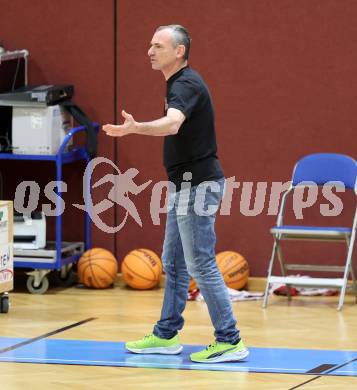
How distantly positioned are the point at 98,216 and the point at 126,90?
3.37 feet

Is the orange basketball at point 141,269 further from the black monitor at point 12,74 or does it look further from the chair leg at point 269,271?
the black monitor at point 12,74

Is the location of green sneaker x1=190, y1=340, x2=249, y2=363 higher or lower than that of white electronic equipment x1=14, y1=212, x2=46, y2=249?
lower

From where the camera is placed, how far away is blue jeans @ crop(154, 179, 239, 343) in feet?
18.5

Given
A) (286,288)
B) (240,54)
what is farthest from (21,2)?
(286,288)

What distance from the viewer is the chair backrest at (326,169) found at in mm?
7801

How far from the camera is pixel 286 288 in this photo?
810cm

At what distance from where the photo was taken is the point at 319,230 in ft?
24.9

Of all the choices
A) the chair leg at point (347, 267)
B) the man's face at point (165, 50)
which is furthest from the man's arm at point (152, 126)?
the chair leg at point (347, 267)

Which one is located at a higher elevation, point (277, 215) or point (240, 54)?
point (240, 54)

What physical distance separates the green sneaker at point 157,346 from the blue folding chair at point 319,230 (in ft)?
5.67

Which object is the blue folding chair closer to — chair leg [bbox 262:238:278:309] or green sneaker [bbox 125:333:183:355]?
chair leg [bbox 262:238:278:309]

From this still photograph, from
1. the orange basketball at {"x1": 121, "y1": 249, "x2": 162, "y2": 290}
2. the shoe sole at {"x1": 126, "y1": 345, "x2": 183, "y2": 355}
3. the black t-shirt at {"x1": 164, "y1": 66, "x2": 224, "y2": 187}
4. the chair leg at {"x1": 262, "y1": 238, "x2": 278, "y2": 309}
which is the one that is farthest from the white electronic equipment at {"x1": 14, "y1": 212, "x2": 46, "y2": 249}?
the black t-shirt at {"x1": 164, "y1": 66, "x2": 224, "y2": 187}

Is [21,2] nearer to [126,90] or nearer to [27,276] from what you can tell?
[126,90]

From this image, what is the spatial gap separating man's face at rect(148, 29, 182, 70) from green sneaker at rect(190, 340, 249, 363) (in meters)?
1.52
